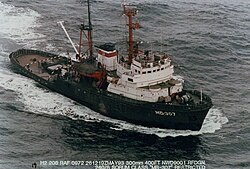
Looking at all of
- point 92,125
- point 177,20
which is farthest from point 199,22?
point 92,125

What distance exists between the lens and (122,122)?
227ft

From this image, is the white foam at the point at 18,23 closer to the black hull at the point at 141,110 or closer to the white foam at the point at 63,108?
the white foam at the point at 63,108

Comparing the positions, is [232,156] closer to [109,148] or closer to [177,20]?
[109,148]

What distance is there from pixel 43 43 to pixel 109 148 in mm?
44057

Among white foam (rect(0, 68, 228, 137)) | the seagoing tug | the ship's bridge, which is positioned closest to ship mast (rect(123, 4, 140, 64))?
the seagoing tug

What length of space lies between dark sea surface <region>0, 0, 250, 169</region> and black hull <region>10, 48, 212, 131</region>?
3.72 feet

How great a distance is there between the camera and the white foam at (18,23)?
10300 cm

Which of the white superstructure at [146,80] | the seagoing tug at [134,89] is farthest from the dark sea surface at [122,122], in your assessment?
the white superstructure at [146,80]

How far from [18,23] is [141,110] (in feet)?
174

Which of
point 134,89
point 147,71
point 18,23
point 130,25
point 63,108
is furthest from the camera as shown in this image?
point 18,23

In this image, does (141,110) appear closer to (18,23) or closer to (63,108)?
(63,108)

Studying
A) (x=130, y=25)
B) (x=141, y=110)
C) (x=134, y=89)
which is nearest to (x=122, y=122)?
(x=141, y=110)

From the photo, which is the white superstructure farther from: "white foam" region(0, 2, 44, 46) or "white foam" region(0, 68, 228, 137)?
"white foam" region(0, 2, 44, 46)

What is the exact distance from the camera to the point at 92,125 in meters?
68.1
